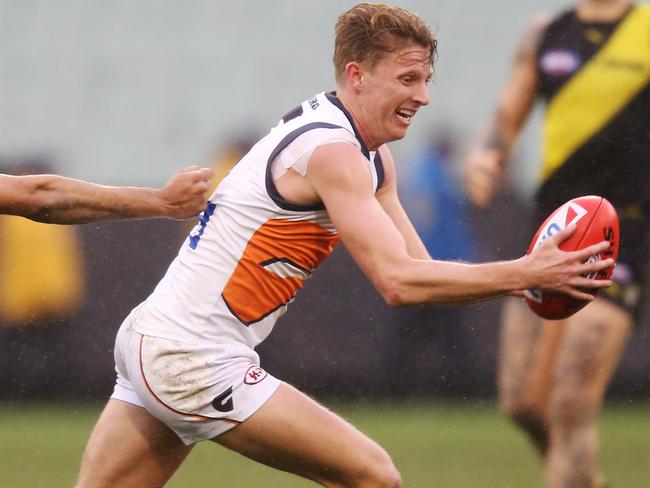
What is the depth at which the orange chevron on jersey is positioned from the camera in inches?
164

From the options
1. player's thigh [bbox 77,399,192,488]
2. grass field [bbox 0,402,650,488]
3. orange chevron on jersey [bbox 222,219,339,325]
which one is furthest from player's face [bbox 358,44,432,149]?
grass field [bbox 0,402,650,488]

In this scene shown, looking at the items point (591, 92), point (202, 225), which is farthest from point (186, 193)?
point (591, 92)

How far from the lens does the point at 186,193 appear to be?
14.2 feet

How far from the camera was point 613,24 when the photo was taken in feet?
20.6

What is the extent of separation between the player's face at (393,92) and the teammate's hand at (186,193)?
54 cm

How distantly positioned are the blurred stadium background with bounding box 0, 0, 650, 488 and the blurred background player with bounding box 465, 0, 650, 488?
1701mm

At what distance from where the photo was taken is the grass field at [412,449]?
746cm

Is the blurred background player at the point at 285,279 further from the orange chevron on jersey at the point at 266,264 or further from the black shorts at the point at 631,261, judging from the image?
the black shorts at the point at 631,261

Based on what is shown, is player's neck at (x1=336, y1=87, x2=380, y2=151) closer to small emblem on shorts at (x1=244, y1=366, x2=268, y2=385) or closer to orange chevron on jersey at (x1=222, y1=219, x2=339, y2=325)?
orange chevron on jersey at (x1=222, y1=219, x2=339, y2=325)

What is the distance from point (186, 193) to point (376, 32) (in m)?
0.78

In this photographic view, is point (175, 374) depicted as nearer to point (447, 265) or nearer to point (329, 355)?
point (447, 265)

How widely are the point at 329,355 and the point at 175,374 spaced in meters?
6.41

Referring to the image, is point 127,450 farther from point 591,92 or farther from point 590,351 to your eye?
point 591,92

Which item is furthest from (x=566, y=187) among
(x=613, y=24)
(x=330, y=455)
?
(x=330, y=455)
